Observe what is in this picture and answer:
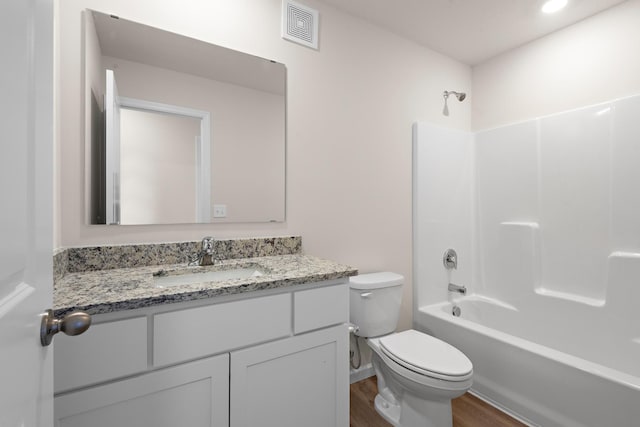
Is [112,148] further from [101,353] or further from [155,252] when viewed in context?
[101,353]

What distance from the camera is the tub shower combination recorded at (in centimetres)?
155

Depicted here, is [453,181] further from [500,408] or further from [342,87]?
[500,408]

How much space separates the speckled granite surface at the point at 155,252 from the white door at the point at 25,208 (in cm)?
68

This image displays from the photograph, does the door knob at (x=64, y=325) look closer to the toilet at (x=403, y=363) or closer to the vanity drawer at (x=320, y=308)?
the vanity drawer at (x=320, y=308)

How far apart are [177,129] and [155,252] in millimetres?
596

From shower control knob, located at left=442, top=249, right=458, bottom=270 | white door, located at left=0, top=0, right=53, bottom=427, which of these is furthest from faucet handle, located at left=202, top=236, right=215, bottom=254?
shower control knob, located at left=442, top=249, right=458, bottom=270

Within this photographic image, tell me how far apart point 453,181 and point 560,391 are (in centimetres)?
148

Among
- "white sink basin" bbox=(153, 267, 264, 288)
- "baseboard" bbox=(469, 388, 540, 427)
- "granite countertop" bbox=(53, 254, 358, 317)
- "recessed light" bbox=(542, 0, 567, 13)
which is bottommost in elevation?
"baseboard" bbox=(469, 388, 540, 427)

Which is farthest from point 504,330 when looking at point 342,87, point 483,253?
point 342,87

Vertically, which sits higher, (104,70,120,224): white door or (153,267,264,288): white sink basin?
(104,70,120,224): white door

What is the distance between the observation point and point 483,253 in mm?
2443

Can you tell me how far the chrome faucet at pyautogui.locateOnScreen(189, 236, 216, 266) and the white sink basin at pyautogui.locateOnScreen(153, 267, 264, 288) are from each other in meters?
0.06

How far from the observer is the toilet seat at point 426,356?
136 centimetres

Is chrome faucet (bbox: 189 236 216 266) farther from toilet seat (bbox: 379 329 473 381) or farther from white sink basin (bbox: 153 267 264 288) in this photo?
toilet seat (bbox: 379 329 473 381)
